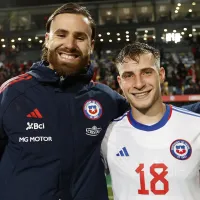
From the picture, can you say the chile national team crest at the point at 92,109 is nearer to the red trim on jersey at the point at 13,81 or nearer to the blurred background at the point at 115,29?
the red trim on jersey at the point at 13,81

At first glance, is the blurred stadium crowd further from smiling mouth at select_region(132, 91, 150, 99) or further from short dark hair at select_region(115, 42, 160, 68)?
smiling mouth at select_region(132, 91, 150, 99)

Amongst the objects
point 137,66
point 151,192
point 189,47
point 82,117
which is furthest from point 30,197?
point 189,47

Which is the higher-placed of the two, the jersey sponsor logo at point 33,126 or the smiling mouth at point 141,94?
the smiling mouth at point 141,94

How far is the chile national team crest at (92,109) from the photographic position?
1.81 m

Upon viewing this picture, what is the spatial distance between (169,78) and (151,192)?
11.5 meters

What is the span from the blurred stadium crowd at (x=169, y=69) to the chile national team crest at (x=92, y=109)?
9.57m

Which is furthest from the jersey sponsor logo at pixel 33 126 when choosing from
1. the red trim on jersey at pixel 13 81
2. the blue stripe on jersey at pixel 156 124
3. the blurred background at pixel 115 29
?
A: the blurred background at pixel 115 29

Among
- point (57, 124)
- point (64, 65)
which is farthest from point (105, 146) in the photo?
point (64, 65)

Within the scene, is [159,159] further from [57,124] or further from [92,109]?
[57,124]

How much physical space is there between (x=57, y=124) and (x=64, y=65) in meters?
0.30

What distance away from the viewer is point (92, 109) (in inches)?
72.6

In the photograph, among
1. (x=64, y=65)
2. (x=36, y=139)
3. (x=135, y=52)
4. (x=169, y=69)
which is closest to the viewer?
(x=36, y=139)

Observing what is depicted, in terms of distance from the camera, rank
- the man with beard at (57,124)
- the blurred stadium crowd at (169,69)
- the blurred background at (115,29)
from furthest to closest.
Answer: the blurred background at (115,29)
the blurred stadium crowd at (169,69)
the man with beard at (57,124)

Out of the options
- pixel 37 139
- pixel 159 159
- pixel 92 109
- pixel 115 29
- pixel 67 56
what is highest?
pixel 115 29
